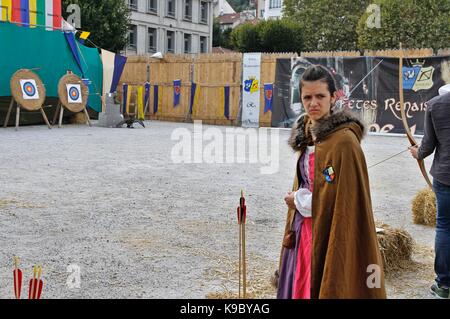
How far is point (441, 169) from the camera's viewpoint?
10.6 feet

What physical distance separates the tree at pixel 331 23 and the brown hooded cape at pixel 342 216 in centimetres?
3569

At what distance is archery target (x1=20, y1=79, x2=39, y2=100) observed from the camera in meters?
13.5

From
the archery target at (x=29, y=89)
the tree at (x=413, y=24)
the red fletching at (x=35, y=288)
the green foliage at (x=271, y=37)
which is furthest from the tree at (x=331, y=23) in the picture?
the red fletching at (x=35, y=288)

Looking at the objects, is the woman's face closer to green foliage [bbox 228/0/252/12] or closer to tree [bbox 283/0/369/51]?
tree [bbox 283/0/369/51]

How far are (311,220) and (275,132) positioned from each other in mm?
12565

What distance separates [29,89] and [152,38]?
28573 mm

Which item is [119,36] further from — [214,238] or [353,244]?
[353,244]

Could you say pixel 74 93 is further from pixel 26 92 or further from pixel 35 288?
pixel 35 288

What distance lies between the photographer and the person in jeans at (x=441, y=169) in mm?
3201

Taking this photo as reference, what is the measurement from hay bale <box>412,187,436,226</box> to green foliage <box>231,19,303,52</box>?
30.6m

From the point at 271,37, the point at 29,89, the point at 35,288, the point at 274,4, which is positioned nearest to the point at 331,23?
the point at 271,37

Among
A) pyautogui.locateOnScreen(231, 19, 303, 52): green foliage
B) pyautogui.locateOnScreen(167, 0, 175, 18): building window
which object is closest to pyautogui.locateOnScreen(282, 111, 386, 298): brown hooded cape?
pyautogui.locateOnScreen(231, 19, 303, 52): green foliage
